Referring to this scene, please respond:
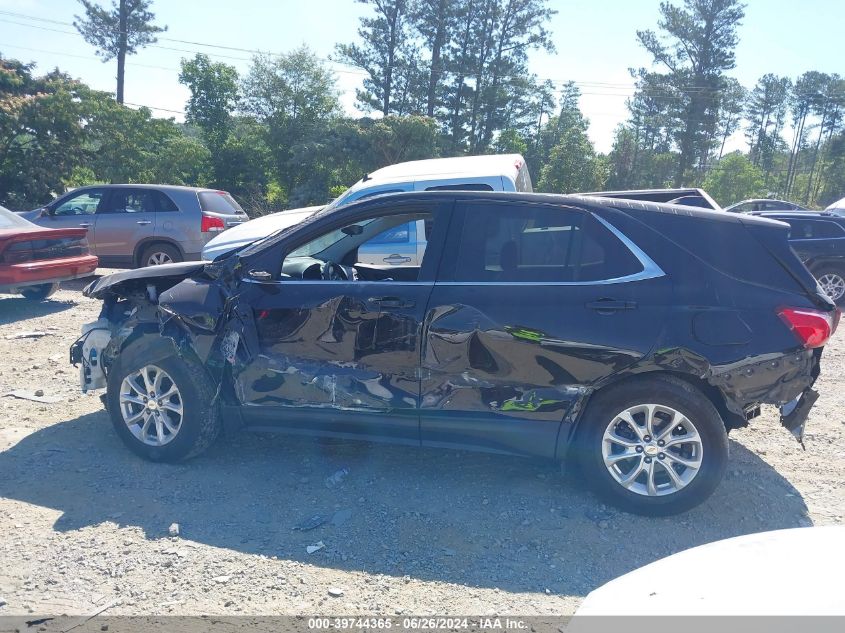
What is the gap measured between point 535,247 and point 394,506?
1.79 meters

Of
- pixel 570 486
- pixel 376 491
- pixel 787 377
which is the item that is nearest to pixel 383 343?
pixel 376 491

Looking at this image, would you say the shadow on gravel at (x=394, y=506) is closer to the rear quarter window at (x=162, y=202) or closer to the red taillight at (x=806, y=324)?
the red taillight at (x=806, y=324)

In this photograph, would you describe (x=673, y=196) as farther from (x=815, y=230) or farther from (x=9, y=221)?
(x=9, y=221)

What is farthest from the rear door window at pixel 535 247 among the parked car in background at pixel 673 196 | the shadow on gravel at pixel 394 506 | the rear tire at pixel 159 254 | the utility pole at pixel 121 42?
the utility pole at pixel 121 42

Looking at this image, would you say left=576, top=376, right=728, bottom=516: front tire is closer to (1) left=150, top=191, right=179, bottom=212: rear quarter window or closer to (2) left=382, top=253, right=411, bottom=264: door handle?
(2) left=382, top=253, right=411, bottom=264: door handle

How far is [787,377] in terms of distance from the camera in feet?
12.8

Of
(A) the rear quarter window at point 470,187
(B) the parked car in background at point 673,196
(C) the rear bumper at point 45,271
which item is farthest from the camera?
(C) the rear bumper at point 45,271

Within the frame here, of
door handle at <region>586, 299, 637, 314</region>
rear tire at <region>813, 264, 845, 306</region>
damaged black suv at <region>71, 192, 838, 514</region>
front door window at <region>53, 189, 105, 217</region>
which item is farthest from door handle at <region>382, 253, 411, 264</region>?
rear tire at <region>813, 264, 845, 306</region>

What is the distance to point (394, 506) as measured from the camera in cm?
411

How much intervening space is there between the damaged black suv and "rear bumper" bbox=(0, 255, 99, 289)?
5132 millimetres

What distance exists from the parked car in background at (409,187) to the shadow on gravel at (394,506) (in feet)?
7.09

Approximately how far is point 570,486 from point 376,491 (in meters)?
1.24

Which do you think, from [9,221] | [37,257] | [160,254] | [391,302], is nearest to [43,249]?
[37,257]

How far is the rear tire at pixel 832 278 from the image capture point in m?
11.8
